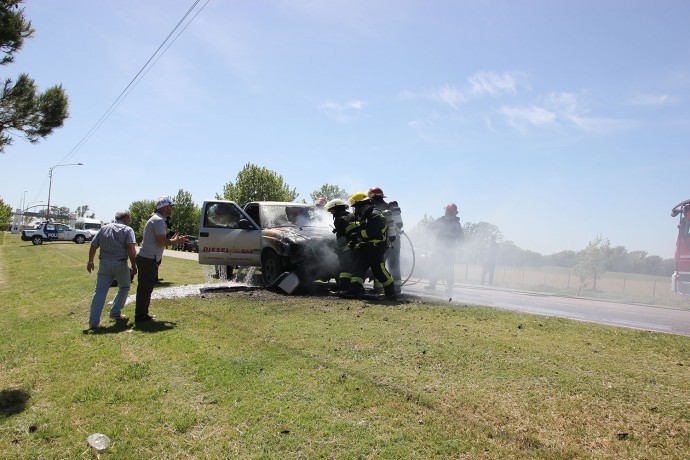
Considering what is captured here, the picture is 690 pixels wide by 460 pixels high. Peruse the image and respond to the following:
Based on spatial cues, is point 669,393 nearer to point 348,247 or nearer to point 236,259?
point 348,247

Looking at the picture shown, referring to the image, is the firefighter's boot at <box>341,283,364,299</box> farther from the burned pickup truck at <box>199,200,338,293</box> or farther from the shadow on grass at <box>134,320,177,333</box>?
the shadow on grass at <box>134,320,177,333</box>

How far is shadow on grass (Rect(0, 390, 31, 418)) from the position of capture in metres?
3.66

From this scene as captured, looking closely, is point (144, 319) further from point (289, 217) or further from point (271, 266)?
point (289, 217)

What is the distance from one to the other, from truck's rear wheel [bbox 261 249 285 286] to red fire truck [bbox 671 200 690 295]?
14.3m

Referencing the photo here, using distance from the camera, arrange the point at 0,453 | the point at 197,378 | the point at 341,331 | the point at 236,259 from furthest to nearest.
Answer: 1. the point at 236,259
2. the point at 341,331
3. the point at 197,378
4. the point at 0,453

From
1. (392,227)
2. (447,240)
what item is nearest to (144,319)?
(392,227)

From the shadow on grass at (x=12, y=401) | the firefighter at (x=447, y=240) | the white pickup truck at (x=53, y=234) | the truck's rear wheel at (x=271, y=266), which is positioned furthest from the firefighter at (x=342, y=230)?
the white pickup truck at (x=53, y=234)

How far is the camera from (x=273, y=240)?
9.22 metres

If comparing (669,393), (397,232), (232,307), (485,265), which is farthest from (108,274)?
(485,265)

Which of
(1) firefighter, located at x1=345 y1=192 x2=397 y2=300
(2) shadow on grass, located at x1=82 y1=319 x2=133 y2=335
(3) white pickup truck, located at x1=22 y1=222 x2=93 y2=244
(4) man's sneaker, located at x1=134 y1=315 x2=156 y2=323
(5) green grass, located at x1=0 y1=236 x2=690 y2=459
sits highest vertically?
(1) firefighter, located at x1=345 y1=192 x2=397 y2=300

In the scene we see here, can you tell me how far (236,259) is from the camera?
9.91 meters

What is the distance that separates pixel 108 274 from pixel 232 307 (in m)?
1.84

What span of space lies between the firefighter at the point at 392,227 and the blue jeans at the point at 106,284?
4.27m

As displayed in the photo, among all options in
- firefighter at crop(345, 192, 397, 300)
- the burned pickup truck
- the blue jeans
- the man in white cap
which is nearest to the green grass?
the blue jeans
